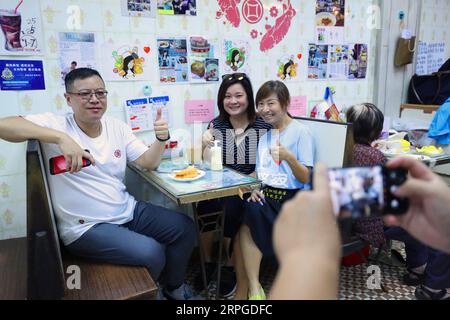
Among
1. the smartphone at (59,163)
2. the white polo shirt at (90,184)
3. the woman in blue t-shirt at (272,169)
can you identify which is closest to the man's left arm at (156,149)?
the white polo shirt at (90,184)

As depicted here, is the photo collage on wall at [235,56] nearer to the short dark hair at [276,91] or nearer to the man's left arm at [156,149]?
the short dark hair at [276,91]

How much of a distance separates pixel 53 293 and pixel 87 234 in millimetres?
298

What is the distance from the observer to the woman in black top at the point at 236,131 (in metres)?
2.01

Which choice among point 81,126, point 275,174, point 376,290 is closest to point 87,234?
point 81,126

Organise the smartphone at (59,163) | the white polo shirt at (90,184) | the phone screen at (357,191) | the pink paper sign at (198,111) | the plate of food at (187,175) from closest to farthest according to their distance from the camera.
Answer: the phone screen at (357,191)
the smartphone at (59,163)
the white polo shirt at (90,184)
the plate of food at (187,175)
the pink paper sign at (198,111)

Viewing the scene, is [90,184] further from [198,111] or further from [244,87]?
[244,87]

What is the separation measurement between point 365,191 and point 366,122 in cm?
135

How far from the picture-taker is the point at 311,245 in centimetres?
53

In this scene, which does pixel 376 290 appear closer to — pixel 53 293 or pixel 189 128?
pixel 189 128

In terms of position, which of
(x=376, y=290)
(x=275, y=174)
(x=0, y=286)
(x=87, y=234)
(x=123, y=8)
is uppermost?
(x=123, y=8)

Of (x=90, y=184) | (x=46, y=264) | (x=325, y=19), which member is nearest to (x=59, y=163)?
(x=90, y=184)

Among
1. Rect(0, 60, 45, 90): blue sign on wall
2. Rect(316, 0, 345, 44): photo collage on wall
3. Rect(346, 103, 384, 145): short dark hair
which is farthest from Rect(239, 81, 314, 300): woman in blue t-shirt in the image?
Rect(0, 60, 45, 90): blue sign on wall

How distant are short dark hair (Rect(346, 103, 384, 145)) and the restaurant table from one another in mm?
665

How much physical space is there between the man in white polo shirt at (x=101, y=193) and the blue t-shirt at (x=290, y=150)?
1.66 feet
